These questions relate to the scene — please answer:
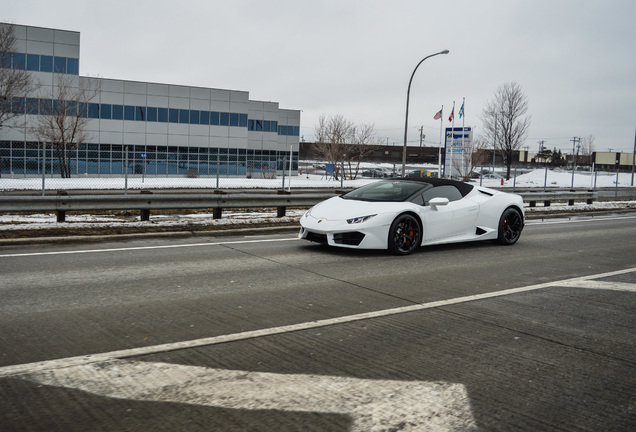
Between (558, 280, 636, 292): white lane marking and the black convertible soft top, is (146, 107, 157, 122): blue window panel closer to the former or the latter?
the black convertible soft top

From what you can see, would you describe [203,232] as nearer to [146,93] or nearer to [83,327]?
[83,327]

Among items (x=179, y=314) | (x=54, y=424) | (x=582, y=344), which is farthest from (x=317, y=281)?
(x=54, y=424)

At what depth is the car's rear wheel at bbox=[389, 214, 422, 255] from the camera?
9094mm

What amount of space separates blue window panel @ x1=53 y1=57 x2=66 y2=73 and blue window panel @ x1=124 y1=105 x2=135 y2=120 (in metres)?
5.93

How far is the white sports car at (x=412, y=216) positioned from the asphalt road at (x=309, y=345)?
26.8 inches

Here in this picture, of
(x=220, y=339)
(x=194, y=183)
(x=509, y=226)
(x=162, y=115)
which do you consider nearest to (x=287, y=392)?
(x=220, y=339)

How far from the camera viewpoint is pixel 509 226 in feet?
36.0

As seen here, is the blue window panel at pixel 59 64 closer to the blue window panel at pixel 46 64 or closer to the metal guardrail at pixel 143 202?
the blue window panel at pixel 46 64

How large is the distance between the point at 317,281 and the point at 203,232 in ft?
16.2

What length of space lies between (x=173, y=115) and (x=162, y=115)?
1.02 meters

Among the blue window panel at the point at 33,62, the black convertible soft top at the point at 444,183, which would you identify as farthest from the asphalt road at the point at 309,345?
the blue window panel at the point at 33,62

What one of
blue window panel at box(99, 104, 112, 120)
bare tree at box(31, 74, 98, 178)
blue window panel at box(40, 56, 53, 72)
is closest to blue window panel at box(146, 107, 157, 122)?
blue window panel at box(99, 104, 112, 120)

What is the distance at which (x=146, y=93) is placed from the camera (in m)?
49.0

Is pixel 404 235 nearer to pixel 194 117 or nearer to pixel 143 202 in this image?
pixel 143 202
